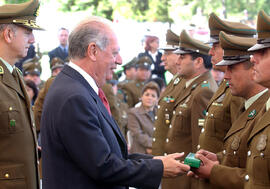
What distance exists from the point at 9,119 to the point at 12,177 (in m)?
0.47

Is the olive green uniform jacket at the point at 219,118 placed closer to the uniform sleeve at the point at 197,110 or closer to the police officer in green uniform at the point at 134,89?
the uniform sleeve at the point at 197,110

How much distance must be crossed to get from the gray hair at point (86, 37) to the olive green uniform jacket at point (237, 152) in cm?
133

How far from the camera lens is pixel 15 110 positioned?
4.10m

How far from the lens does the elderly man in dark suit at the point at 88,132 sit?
116 inches

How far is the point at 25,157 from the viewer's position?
4.11 meters

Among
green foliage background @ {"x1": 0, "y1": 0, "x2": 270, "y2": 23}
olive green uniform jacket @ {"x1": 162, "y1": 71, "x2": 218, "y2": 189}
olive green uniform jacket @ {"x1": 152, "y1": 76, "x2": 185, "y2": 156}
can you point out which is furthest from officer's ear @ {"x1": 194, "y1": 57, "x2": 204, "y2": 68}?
green foliage background @ {"x1": 0, "y1": 0, "x2": 270, "y2": 23}

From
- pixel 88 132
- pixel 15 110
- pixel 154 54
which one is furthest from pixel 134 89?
pixel 88 132

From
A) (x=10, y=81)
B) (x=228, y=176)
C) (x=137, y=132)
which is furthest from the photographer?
(x=137, y=132)

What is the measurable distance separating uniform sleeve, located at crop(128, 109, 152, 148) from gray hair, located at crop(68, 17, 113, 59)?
515 cm

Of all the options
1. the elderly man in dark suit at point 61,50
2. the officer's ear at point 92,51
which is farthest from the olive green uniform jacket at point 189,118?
the elderly man in dark suit at point 61,50

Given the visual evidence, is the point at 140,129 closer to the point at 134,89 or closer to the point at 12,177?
the point at 134,89

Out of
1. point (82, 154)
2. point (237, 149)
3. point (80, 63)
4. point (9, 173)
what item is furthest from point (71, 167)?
point (237, 149)

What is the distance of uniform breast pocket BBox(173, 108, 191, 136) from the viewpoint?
5.78 meters

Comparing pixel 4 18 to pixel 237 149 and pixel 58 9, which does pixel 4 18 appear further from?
pixel 58 9
